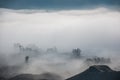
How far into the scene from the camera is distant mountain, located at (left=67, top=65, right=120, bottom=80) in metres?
3.26

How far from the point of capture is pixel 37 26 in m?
3.42

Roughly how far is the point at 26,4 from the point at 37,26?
16.1 inches

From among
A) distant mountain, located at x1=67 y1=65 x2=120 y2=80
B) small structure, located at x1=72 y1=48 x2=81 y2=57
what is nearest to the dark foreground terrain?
distant mountain, located at x1=67 y1=65 x2=120 y2=80

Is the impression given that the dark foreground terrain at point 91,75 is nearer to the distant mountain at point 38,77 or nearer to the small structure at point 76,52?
the distant mountain at point 38,77

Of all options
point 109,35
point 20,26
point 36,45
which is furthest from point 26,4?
point 109,35

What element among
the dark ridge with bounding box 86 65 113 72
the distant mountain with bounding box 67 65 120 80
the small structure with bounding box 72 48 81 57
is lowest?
the distant mountain with bounding box 67 65 120 80

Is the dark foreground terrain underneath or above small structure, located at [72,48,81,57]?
underneath

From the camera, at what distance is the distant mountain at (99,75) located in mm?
3258

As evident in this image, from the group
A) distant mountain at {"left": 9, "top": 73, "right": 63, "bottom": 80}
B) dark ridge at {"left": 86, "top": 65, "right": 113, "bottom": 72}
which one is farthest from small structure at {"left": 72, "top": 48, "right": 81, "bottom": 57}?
distant mountain at {"left": 9, "top": 73, "right": 63, "bottom": 80}

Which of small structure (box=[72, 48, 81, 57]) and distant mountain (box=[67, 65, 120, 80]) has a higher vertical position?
small structure (box=[72, 48, 81, 57])

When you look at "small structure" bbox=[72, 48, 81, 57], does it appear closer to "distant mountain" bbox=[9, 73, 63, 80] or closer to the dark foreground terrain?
the dark foreground terrain

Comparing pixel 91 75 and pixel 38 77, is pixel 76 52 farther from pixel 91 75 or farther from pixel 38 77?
pixel 38 77

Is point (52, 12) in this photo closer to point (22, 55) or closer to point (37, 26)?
point (37, 26)

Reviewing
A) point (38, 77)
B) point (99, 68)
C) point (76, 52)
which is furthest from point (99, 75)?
point (38, 77)
